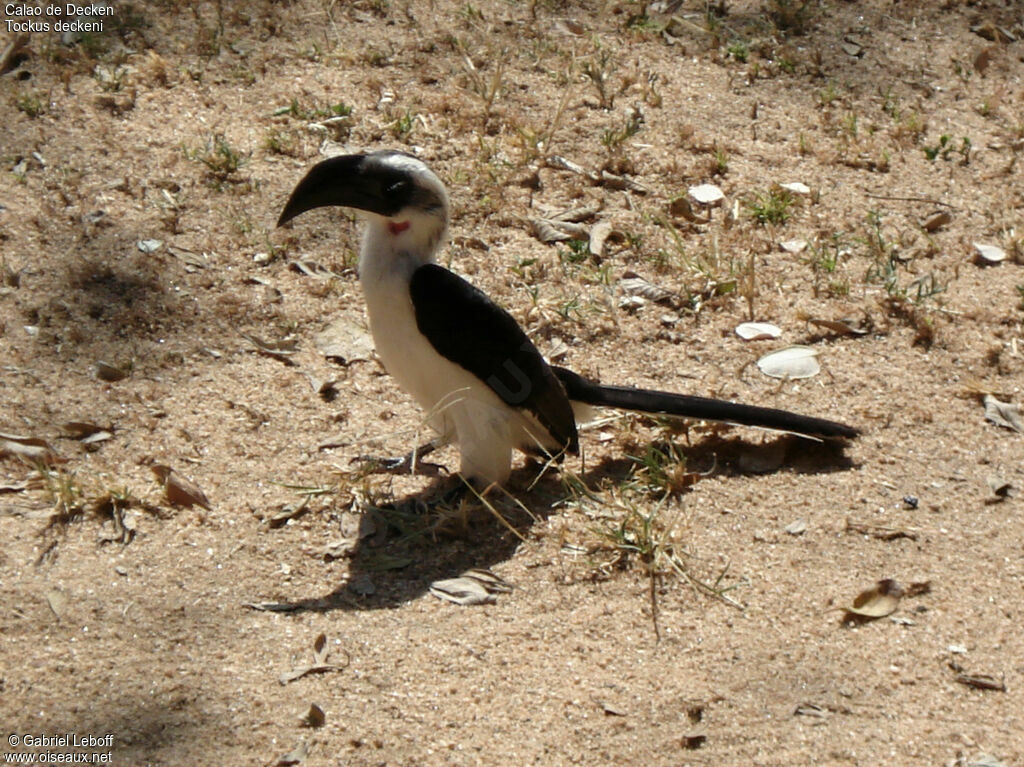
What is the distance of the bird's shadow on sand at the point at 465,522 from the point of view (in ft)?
11.7

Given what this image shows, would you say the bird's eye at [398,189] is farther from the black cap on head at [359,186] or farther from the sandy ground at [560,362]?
the sandy ground at [560,362]

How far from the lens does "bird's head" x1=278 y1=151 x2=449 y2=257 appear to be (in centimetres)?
Result: 371

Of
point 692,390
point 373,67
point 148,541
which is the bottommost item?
point 148,541

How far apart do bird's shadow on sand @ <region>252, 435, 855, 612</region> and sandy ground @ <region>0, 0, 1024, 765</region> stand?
0.05 feet

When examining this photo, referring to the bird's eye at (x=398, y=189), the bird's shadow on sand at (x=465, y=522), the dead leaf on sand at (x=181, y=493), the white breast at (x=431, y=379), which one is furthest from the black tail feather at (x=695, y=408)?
the dead leaf on sand at (x=181, y=493)

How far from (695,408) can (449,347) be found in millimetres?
881

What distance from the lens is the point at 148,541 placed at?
368 cm

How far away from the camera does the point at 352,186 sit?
3.72 metres

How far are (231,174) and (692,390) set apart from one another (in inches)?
93.3

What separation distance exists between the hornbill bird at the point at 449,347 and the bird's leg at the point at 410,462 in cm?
14

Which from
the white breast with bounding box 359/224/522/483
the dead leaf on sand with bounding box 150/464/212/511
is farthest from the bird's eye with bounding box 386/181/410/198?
the dead leaf on sand with bounding box 150/464/212/511

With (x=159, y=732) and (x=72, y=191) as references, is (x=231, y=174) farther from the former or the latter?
(x=159, y=732)

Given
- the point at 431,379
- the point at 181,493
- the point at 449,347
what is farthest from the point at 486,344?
the point at 181,493

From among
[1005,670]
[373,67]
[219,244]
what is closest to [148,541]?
[219,244]
